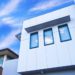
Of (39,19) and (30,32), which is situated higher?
(39,19)

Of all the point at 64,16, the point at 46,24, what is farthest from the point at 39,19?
the point at 64,16

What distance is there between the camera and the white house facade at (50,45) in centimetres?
835

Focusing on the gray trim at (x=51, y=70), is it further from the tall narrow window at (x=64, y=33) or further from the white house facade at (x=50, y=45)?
the tall narrow window at (x=64, y=33)

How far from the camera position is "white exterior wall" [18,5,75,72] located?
27.3 ft

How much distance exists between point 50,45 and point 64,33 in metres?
1.19

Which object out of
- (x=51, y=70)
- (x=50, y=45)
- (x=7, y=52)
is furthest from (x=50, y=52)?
(x=7, y=52)

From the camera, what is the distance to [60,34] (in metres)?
9.35

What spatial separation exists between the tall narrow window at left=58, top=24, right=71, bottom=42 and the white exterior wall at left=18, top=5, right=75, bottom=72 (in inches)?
8.2

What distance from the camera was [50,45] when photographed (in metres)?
9.12

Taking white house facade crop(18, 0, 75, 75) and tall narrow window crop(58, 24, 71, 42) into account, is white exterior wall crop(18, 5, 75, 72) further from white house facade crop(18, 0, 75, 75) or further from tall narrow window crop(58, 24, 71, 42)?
tall narrow window crop(58, 24, 71, 42)

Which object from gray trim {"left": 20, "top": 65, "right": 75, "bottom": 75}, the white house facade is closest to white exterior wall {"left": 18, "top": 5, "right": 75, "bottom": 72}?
the white house facade

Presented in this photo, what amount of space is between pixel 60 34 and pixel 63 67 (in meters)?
2.23

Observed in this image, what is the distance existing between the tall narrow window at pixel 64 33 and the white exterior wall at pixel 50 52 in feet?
0.69

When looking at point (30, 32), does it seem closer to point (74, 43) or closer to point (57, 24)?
point (57, 24)
